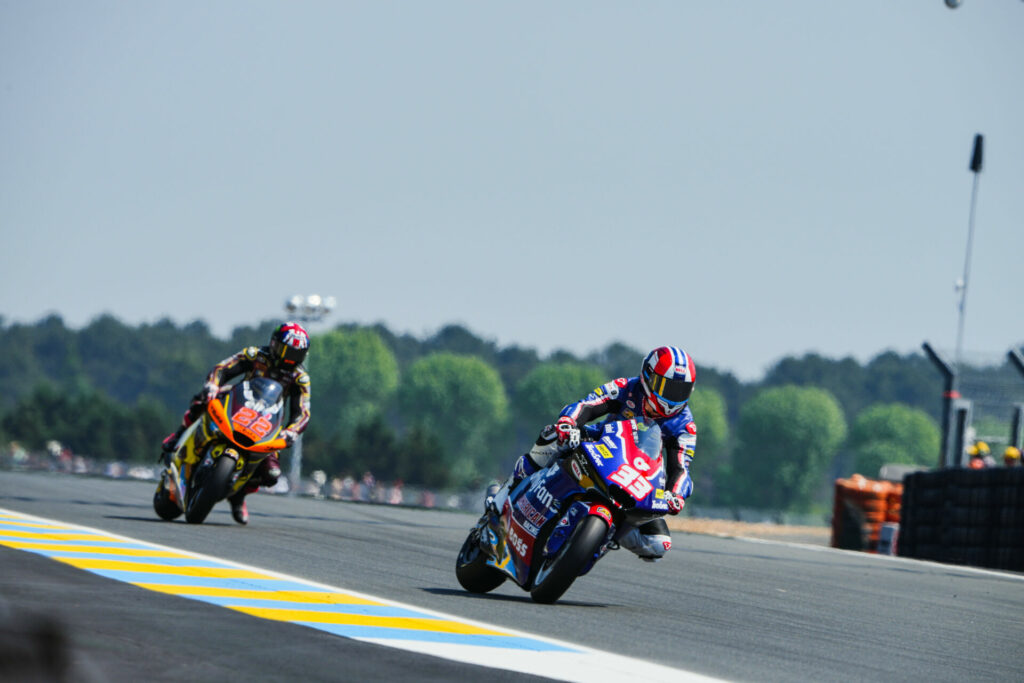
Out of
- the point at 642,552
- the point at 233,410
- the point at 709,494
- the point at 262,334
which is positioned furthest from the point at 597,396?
the point at 262,334

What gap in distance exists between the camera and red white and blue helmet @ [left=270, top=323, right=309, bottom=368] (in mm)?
12562

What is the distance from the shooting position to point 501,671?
17.3 feet

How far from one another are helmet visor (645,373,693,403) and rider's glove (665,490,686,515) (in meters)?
0.58

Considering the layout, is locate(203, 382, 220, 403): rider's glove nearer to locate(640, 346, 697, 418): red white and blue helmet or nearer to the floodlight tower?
locate(640, 346, 697, 418): red white and blue helmet

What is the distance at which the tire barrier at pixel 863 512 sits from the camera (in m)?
23.9

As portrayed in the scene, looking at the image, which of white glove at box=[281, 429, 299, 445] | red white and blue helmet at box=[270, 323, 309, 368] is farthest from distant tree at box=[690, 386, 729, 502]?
white glove at box=[281, 429, 299, 445]

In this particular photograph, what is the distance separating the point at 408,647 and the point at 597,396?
3.12m

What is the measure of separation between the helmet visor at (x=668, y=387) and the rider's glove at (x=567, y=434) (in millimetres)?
586

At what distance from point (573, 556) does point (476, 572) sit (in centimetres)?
105

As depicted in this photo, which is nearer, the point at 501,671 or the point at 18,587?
the point at 501,671

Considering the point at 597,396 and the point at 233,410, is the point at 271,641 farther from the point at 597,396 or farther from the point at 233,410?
the point at 233,410

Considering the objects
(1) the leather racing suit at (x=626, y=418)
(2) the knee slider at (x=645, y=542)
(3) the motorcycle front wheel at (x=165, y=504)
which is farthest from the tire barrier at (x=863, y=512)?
(2) the knee slider at (x=645, y=542)

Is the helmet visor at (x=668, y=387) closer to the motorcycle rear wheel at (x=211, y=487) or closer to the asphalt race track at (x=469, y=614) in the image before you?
the asphalt race track at (x=469, y=614)

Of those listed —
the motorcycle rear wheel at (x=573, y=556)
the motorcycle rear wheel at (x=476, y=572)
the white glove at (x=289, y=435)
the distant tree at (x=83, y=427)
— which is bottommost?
the distant tree at (x=83, y=427)
